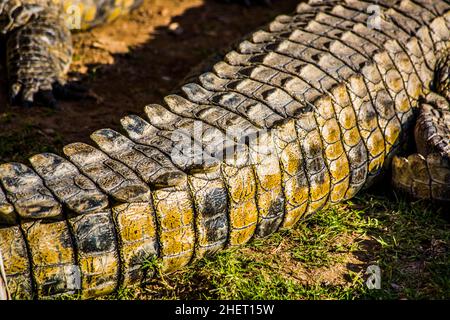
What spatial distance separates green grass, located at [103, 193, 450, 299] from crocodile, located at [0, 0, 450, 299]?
0.09 metres

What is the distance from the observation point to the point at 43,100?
459cm

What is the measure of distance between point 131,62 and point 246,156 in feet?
8.50

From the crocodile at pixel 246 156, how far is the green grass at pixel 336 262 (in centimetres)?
9

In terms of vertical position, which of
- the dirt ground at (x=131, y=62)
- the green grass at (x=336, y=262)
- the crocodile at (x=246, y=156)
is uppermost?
the dirt ground at (x=131, y=62)

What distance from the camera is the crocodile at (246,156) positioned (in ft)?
8.63

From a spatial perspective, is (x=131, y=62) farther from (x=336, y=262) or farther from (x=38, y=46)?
(x=336, y=262)

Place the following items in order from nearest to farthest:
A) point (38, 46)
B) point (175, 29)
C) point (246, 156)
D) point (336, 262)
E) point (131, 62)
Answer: point (246, 156)
point (336, 262)
point (38, 46)
point (131, 62)
point (175, 29)

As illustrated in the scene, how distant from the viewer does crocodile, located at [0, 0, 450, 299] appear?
263 centimetres

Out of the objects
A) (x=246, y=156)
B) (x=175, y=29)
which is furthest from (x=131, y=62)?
(x=246, y=156)

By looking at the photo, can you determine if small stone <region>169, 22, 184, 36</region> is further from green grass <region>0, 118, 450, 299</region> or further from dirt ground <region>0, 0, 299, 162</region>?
green grass <region>0, 118, 450, 299</region>

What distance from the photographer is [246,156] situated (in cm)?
302

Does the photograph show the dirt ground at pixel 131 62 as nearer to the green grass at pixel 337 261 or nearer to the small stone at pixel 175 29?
the small stone at pixel 175 29

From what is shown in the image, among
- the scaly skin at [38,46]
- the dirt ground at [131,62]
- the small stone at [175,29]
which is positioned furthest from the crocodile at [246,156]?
the small stone at [175,29]

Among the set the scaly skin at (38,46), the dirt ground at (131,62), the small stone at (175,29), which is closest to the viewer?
the dirt ground at (131,62)
